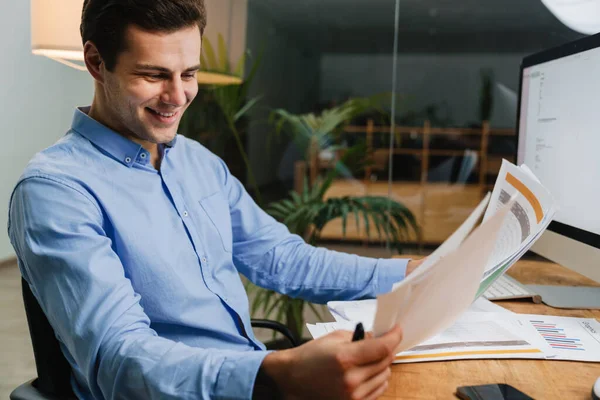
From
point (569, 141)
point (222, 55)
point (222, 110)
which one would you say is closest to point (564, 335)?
point (569, 141)

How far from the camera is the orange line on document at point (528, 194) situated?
36.6 inches

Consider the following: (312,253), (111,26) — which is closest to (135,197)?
(111,26)

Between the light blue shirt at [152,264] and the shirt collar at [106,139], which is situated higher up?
the shirt collar at [106,139]

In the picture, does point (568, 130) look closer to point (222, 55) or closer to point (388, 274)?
point (388, 274)

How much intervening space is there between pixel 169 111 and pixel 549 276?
1.04 metres

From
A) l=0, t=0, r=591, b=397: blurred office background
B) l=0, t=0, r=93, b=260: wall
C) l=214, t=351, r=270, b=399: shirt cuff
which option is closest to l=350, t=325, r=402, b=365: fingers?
l=214, t=351, r=270, b=399: shirt cuff

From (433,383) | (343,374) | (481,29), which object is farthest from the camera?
(481,29)

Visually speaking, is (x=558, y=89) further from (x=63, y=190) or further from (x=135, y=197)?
(x=63, y=190)

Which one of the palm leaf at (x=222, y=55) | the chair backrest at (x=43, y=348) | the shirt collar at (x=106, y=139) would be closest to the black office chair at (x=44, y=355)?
the chair backrest at (x=43, y=348)

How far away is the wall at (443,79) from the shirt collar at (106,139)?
183 cm

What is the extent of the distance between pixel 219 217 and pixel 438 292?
0.65 meters

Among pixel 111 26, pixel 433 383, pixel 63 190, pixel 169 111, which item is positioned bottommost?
pixel 433 383

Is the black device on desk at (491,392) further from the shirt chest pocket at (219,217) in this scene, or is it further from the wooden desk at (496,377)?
the shirt chest pocket at (219,217)

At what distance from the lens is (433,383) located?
79 cm
